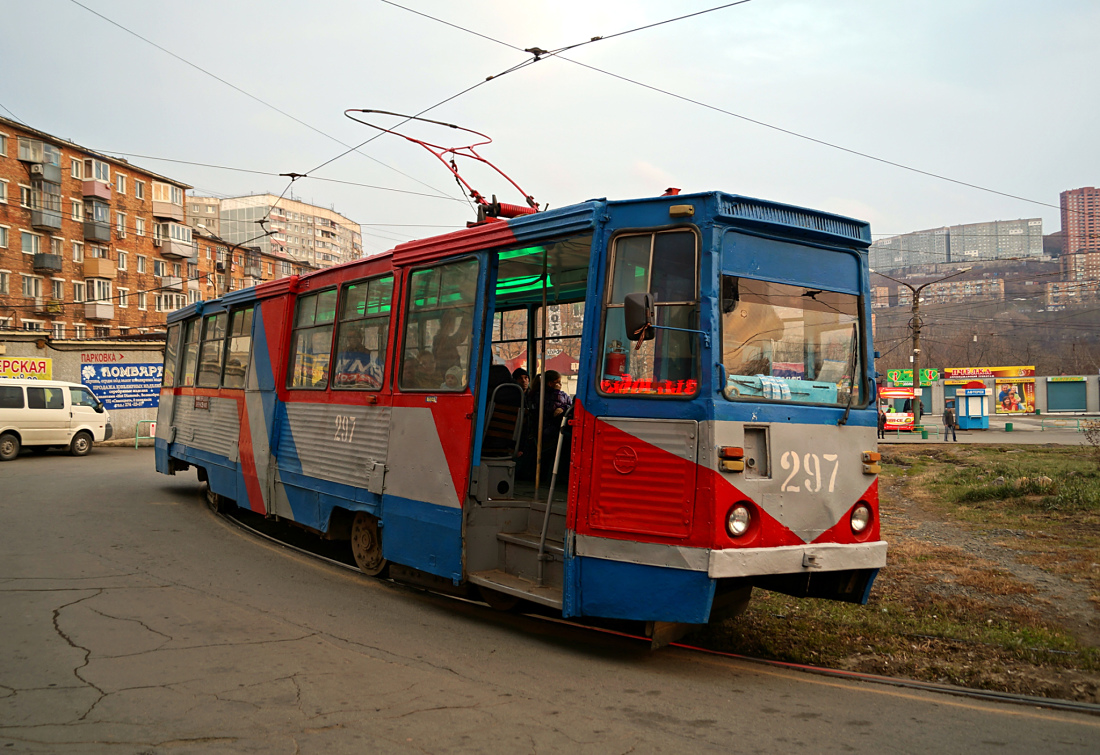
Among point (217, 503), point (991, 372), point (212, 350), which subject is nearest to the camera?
point (212, 350)

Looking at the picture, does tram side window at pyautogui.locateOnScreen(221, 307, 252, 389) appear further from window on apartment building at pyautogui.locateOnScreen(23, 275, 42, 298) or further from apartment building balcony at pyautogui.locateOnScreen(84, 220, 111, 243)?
apartment building balcony at pyautogui.locateOnScreen(84, 220, 111, 243)

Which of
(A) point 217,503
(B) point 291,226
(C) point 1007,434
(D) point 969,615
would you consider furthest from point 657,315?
(B) point 291,226

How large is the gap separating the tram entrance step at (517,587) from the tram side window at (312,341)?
3304 millimetres

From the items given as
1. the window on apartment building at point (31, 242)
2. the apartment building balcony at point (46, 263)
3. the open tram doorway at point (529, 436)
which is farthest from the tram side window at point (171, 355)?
the window on apartment building at point (31, 242)

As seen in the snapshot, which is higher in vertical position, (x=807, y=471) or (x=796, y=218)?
(x=796, y=218)

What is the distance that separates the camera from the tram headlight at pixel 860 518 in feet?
18.6

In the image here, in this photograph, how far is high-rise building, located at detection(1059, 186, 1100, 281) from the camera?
36.8 meters

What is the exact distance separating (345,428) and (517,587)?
3045mm

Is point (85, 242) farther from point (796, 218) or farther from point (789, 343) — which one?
point (789, 343)

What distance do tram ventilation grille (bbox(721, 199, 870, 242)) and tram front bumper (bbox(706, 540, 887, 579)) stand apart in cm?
219

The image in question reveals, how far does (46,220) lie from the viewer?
48.5m

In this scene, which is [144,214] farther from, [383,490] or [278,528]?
[383,490]

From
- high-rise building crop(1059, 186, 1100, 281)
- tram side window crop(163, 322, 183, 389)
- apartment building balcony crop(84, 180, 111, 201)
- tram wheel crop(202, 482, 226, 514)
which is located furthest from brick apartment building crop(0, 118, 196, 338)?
high-rise building crop(1059, 186, 1100, 281)

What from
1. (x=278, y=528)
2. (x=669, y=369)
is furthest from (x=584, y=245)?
(x=278, y=528)
